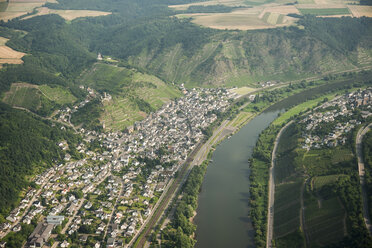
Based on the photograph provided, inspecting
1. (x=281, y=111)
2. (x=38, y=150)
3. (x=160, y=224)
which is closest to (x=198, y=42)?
(x=281, y=111)

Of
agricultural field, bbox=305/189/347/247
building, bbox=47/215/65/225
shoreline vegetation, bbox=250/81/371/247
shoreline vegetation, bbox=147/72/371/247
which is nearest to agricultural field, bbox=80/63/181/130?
shoreline vegetation, bbox=147/72/371/247

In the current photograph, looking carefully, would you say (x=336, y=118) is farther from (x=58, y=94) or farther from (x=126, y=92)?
(x=58, y=94)

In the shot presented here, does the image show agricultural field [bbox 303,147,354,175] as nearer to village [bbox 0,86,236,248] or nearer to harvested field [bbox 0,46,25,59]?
village [bbox 0,86,236,248]

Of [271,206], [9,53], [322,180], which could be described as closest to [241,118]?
[322,180]

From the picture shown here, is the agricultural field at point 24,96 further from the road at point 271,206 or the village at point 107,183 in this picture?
the road at point 271,206

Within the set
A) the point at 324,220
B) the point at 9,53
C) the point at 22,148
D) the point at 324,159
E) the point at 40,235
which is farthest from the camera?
the point at 9,53

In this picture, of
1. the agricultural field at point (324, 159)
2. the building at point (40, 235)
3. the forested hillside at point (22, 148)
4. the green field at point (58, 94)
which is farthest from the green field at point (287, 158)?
the green field at point (58, 94)
